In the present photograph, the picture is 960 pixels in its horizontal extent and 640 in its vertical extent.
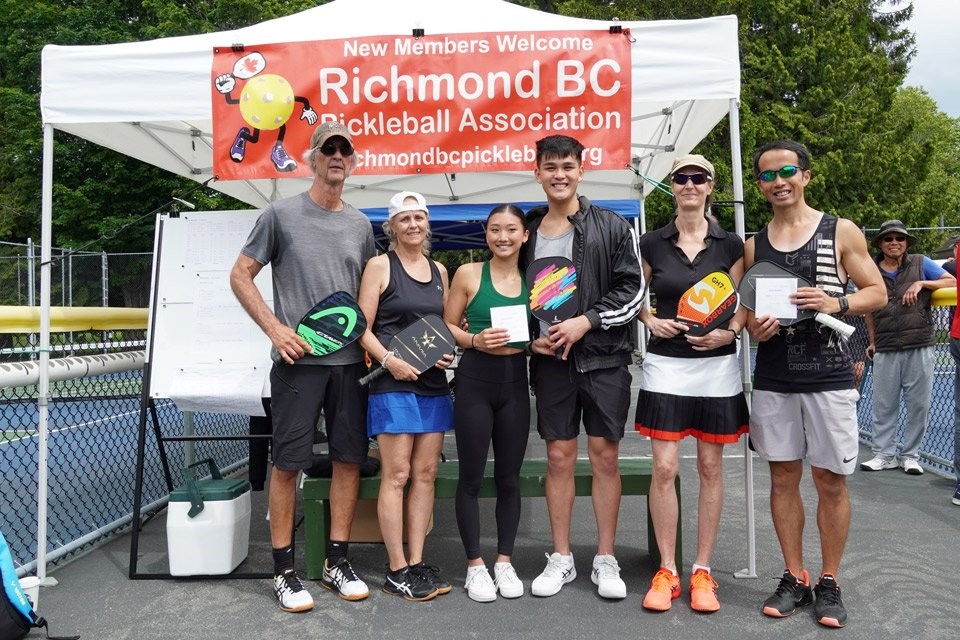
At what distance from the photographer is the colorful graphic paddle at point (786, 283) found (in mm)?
3045

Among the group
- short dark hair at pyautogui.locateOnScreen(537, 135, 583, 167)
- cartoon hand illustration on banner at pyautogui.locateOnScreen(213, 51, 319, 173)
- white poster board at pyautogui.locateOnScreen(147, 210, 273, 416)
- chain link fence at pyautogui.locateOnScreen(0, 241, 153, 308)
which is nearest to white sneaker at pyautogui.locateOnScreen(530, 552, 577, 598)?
white poster board at pyautogui.locateOnScreen(147, 210, 273, 416)

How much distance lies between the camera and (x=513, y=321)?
3227mm

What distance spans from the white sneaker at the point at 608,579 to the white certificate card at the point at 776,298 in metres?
1.35

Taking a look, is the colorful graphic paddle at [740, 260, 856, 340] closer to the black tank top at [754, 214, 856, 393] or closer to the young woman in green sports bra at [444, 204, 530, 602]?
the black tank top at [754, 214, 856, 393]

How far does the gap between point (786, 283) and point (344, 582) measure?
2.43 meters

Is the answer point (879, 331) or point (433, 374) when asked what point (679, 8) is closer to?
point (879, 331)

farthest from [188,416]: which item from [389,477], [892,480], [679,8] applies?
[679,8]

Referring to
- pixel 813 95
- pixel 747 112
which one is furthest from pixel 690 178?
pixel 813 95

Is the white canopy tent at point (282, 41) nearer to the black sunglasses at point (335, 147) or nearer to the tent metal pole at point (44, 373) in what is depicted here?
the tent metal pole at point (44, 373)

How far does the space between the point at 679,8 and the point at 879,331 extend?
1956cm

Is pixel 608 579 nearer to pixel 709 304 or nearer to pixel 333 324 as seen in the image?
pixel 709 304

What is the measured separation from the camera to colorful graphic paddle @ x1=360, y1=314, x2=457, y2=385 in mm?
3281

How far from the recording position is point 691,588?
3336 millimetres

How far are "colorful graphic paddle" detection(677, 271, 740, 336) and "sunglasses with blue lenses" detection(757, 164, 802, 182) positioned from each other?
0.47m
